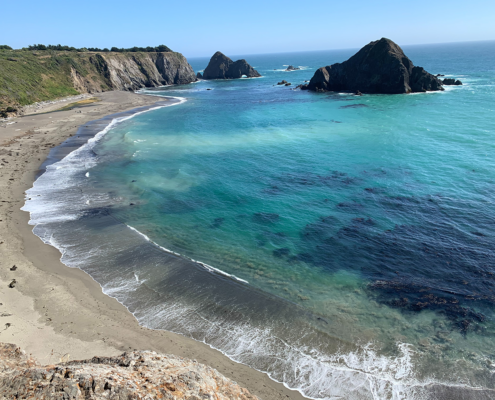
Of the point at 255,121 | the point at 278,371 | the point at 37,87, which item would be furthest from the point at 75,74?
the point at 278,371

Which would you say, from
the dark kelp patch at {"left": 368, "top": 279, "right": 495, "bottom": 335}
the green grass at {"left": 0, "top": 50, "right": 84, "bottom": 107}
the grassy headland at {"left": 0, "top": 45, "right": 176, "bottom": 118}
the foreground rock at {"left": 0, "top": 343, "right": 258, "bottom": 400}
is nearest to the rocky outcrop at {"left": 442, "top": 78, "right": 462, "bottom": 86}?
the dark kelp patch at {"left": 368, "top": 279, "right": 495, "bottom": 335}

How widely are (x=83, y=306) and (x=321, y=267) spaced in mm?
14383

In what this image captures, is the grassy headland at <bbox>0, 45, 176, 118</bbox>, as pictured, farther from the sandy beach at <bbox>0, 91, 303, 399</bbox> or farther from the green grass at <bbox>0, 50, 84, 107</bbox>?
the sandy beach at <bbox>0, 91, 303, 399</bbox>

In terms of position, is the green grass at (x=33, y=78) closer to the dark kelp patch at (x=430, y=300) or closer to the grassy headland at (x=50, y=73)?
the grassy headland at (x=50, y=73)

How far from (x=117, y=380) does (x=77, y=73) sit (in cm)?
11670

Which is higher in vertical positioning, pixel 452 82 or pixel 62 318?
pixel 452 82

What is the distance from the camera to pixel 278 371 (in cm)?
1391

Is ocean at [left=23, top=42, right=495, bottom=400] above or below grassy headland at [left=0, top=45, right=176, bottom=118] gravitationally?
below

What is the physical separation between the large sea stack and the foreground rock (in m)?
102

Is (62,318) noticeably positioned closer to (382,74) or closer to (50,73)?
(50,73)

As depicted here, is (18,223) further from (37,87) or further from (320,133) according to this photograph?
(37,87)

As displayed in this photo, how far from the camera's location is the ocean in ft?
47.9

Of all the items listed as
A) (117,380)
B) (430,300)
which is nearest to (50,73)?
(117,380)

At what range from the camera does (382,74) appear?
3760 inches
